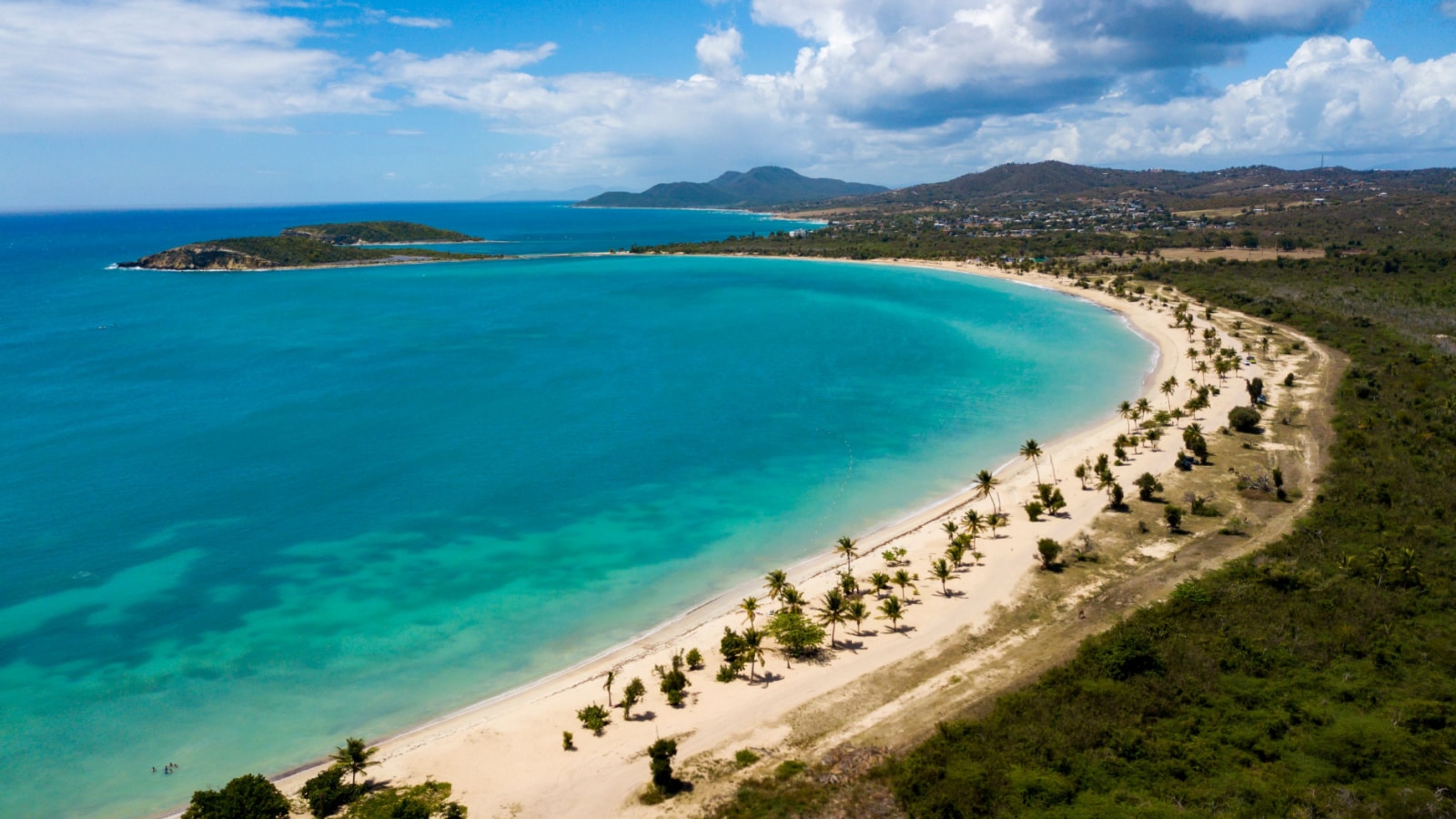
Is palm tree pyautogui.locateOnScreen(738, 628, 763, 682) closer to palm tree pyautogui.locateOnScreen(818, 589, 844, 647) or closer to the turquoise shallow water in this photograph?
palm tree pyautogui.locateOnScreen(818, 589, 844, 647)

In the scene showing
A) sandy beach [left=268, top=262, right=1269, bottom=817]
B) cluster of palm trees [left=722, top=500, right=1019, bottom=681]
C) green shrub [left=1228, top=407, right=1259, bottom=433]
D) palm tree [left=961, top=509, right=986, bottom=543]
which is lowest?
sandy beach [left=268, top=262, right=1269, bottom=817]

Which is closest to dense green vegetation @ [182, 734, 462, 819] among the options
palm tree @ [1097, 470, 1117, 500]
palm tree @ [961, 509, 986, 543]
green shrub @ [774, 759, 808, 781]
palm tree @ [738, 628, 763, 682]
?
green shrub @ [774, 759, 808, 781]

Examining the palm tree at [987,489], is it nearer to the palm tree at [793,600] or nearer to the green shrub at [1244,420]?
the palm tree at [793,600]

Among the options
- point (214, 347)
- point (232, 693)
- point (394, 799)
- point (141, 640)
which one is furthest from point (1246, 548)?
point (214, 347)

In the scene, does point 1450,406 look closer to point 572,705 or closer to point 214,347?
point 572,705

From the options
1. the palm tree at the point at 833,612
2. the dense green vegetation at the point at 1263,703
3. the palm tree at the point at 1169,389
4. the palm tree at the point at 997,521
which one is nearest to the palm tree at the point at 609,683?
the dense green vegetation at the point at 1263,703

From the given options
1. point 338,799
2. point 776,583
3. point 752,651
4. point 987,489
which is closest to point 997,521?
point 987,489

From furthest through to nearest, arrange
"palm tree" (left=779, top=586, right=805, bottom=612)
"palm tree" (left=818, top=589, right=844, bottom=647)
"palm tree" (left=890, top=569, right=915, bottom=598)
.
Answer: "palm tree" (left=890, top=569, right=915, bottom=598)
"palm tree" (left=779, top=586, right=805, bottom=612)
"palm tree" (left=818, top=589, right=844, bottom=647)
